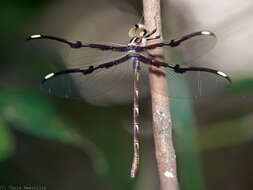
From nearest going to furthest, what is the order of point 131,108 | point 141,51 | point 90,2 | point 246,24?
point 141,51 → point 246,24 → point 131,108 → point 90,2

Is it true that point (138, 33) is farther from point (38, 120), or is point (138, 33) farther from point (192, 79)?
point (38, 120)

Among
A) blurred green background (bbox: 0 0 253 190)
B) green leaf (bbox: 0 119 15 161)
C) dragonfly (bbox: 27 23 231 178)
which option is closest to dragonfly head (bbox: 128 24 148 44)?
dragonfly (bbox: 27 23 231 178)

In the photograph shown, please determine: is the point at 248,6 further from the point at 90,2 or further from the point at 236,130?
the point at 90,2

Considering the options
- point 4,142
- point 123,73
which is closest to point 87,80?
point 123,73

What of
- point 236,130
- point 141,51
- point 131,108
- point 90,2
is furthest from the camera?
point 90,2

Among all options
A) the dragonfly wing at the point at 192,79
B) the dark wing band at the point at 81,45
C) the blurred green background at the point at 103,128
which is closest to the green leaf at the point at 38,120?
the blurred green background at the point at 103,128

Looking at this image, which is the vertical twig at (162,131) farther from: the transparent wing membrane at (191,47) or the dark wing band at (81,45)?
the dark wing band at (81,45)

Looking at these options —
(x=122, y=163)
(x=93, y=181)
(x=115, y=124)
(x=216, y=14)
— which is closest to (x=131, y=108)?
(x=115, y=124)
